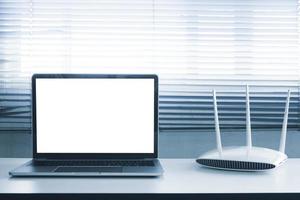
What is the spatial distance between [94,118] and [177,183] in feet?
1.50

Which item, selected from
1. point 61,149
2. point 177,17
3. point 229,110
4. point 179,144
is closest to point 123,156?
point 61,149

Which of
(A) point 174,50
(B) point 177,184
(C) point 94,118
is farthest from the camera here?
(A) point 174,50

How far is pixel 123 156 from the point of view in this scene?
1.55 metres

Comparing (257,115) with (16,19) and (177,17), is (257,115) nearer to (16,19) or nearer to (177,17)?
(177,17)

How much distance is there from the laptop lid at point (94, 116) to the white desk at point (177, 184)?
18cm

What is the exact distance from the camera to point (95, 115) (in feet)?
5.11

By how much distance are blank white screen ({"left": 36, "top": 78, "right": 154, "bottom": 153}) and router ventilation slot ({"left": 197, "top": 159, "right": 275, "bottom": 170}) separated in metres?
0.22

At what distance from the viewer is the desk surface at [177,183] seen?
1.15m

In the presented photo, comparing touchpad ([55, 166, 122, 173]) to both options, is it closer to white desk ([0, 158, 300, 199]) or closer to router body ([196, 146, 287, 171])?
white desk ([0, 158, 300, 199])

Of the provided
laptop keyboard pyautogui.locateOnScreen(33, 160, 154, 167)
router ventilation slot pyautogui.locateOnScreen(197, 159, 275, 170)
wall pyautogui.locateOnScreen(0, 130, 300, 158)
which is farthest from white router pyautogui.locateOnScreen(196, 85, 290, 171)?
wall pyautogui.locateOnScreen(0, 130, 300, 158)

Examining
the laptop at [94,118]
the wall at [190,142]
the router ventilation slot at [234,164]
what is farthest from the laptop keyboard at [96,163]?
the wall at [190,142]

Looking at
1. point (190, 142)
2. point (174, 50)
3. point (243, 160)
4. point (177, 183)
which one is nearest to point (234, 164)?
point (243, 160)

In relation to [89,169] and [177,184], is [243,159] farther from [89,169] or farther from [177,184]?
[89,169]

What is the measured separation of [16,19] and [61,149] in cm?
65
